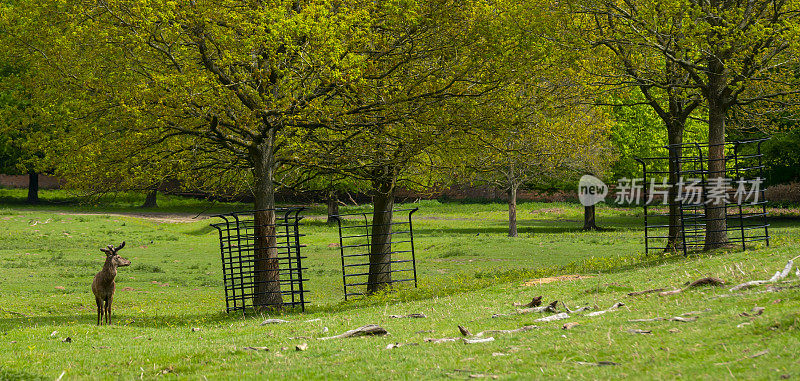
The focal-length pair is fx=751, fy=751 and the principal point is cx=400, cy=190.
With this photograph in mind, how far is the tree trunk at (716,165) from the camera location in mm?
20805

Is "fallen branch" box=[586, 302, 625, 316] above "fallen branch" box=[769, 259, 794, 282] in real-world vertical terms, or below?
below

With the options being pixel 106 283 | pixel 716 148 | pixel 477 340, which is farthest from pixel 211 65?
pixel 716 148

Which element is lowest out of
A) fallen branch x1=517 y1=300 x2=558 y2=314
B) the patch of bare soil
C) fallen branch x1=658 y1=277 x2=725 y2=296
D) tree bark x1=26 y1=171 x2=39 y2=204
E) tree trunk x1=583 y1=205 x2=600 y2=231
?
tree trunk x1=583 y1=205 x2=600 y2=231

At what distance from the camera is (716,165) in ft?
70.1

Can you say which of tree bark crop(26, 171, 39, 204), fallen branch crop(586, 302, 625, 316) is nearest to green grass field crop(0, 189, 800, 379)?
fallen branch crop(586, 302, 625, 316)

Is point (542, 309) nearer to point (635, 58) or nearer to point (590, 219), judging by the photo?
point (635, 58)

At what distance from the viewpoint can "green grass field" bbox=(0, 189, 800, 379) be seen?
7945mm

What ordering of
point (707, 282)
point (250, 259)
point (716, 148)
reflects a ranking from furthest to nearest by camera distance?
1. point (716, 148)
2. point (250, 259)
3. point (707, 282)

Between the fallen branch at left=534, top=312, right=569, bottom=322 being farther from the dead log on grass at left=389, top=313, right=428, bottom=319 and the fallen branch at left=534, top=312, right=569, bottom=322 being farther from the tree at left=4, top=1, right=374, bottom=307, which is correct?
the tree at left=4, top=1, right=374, bottom=307

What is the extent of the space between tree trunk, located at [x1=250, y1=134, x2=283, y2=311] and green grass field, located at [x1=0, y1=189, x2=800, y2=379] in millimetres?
1304

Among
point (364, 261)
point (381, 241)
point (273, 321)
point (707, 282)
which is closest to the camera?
point (707, 282)

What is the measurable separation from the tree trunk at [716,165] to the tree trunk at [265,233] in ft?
38.5

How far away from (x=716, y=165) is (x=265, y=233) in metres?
12.8

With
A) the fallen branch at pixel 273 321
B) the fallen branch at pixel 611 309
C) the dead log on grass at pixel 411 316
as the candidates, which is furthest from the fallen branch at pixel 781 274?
the fallen branch at pixel 273 321
